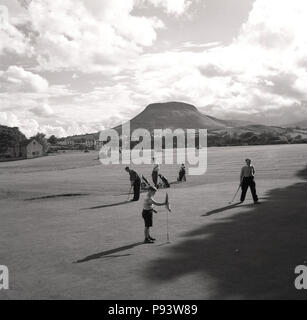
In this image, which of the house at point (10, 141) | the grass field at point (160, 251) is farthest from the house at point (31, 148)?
the grass field at point (160, 251)

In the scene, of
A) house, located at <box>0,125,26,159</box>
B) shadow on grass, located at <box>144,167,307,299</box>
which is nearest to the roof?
house, located at <box>0,125,26,159</box>

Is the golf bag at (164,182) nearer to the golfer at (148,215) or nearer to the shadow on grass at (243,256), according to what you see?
the shadow on grass at (243,256)

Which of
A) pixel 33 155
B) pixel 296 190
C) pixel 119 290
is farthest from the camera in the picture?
pixel 33 155

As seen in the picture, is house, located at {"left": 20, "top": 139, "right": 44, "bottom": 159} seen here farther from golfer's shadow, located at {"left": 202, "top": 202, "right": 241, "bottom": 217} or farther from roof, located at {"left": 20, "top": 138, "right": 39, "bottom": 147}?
golfer's shadow, located at {"left": 202, "top": 202, "right": 241, "bottom": 217}

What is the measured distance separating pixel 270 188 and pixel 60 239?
15413 mm

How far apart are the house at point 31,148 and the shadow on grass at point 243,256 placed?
111959mm

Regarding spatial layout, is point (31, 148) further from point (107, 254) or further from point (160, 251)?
point (160, 251)

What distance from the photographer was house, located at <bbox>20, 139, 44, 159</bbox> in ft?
397

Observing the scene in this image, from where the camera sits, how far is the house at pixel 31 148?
121 metres

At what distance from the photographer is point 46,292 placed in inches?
349

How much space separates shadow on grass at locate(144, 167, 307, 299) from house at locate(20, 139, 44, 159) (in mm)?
111959

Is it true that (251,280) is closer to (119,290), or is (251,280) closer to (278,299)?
(278,299)
